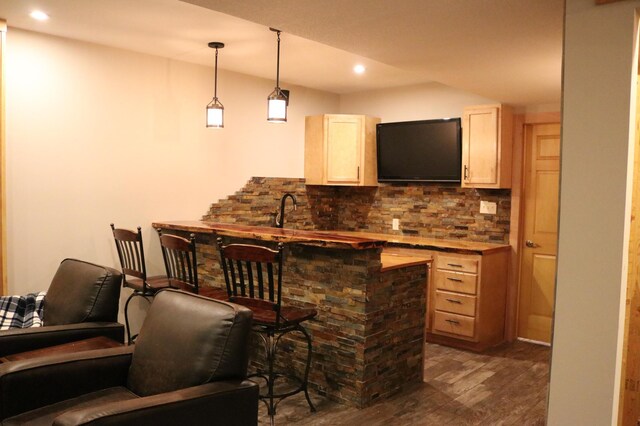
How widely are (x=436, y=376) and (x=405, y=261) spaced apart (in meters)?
0.98

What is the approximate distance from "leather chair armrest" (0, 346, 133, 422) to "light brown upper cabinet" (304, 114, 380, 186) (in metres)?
3.46

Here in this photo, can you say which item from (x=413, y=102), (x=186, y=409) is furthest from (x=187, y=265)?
(x=413, y=102)

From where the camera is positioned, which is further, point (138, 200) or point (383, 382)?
point (138, 200)

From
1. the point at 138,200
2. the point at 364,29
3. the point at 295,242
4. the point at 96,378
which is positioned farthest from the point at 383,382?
the point at 138,200

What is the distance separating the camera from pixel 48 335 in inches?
111

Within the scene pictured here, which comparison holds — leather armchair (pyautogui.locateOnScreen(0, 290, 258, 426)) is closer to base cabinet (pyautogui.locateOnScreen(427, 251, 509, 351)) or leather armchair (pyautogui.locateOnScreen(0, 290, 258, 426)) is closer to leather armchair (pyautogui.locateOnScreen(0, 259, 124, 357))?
leather armchair (pyautogui.locateOnScreen(0, 259, 124, 357))

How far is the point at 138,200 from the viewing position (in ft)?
14.6

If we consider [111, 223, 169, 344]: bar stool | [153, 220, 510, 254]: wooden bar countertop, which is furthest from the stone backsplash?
[111, 223, 169, 344]: bar stool

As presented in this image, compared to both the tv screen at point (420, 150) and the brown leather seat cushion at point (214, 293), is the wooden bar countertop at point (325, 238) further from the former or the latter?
the tv screen at point (420, 150)

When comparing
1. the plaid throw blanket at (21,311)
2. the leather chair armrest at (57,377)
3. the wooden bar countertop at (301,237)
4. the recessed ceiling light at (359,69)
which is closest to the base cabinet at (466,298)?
the wooden bar countertop at (301,237)

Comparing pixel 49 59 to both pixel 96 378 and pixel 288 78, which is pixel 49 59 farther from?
pixel 96 378

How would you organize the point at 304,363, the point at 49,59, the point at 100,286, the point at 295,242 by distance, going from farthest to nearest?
the point at 49,59 < the point at 304,363 < the point at 295,242 < the point at 100,286

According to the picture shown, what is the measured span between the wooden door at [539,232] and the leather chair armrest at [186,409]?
359cm

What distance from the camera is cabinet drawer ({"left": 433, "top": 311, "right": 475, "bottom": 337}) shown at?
458 centimetres
